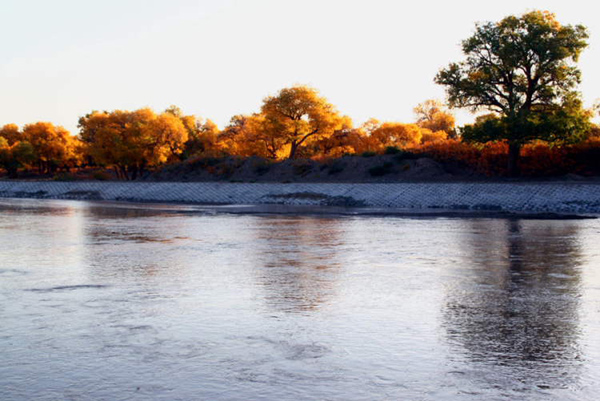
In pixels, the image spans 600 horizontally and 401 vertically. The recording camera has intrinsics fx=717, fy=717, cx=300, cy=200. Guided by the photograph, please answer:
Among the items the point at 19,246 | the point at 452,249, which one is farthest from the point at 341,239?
the point at 19,246

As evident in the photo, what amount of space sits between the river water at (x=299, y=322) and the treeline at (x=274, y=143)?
106 feet

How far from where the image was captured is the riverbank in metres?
A: 33.3

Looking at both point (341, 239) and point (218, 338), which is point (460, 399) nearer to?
point (218, 338)

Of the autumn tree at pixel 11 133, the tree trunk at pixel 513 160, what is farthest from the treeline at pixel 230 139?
the autumn tree at pixel 11 133

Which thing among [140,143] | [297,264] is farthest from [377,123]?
[297,264]

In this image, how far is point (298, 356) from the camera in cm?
615

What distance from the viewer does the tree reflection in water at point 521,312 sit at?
5.94 meters

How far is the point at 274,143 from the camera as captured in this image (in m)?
77.9

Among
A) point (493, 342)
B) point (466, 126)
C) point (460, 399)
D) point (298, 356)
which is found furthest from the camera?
point (466, 126)

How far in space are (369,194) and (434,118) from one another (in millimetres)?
91511

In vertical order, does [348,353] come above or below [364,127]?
below

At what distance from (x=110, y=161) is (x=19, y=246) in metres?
63.3

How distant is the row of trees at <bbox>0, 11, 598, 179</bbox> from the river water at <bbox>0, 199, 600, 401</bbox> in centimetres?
2939

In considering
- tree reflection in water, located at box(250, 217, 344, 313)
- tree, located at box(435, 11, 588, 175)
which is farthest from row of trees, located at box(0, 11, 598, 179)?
tree reflection in water, located at box(250, 217, 344, 313)
